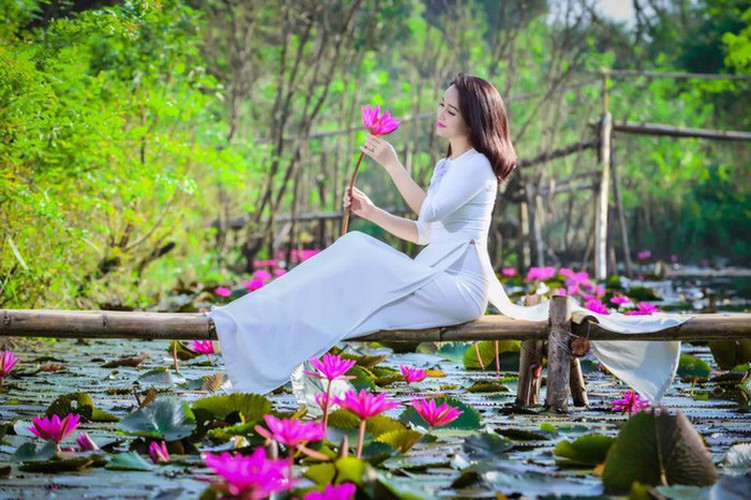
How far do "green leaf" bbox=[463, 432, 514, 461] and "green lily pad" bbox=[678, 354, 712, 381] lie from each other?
5.65 feet

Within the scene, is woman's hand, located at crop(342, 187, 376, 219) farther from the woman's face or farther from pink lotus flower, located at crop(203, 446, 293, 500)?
pink lotus flower, located at crop(203, 446, 293, 500)

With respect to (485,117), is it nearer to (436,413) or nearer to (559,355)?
(559,355)

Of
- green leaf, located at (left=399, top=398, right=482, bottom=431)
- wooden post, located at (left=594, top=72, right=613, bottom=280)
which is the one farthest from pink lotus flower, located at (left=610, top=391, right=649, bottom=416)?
wooden post, located at (left=594, top=72, right=613, bottom=280)

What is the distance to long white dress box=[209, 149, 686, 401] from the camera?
3.02 metres

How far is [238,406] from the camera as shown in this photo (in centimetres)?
263

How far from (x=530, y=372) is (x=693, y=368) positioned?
1.03 metres

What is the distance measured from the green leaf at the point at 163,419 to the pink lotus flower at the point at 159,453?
111 millimetres

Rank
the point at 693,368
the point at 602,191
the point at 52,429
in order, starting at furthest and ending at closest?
1. the point at 602,191
2. the point at 693,368
3. the point at 52,429

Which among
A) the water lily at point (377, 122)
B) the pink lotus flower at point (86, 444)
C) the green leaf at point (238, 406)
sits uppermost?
the water lily at point (377, 122)

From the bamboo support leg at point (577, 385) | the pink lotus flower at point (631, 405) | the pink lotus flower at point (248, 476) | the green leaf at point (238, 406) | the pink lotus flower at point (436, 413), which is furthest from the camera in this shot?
the bamboo support leg at point (577, 385)

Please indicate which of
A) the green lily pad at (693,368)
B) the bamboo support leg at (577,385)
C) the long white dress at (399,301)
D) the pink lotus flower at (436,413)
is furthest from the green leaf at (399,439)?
the green lily pad at (693,368)

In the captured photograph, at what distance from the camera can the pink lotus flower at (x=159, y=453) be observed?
230 cm

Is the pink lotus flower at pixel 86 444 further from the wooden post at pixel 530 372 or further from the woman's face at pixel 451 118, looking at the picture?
the woman's face at pixel 451 118

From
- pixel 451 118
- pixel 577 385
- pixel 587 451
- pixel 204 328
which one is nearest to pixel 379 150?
pixel 451 118
